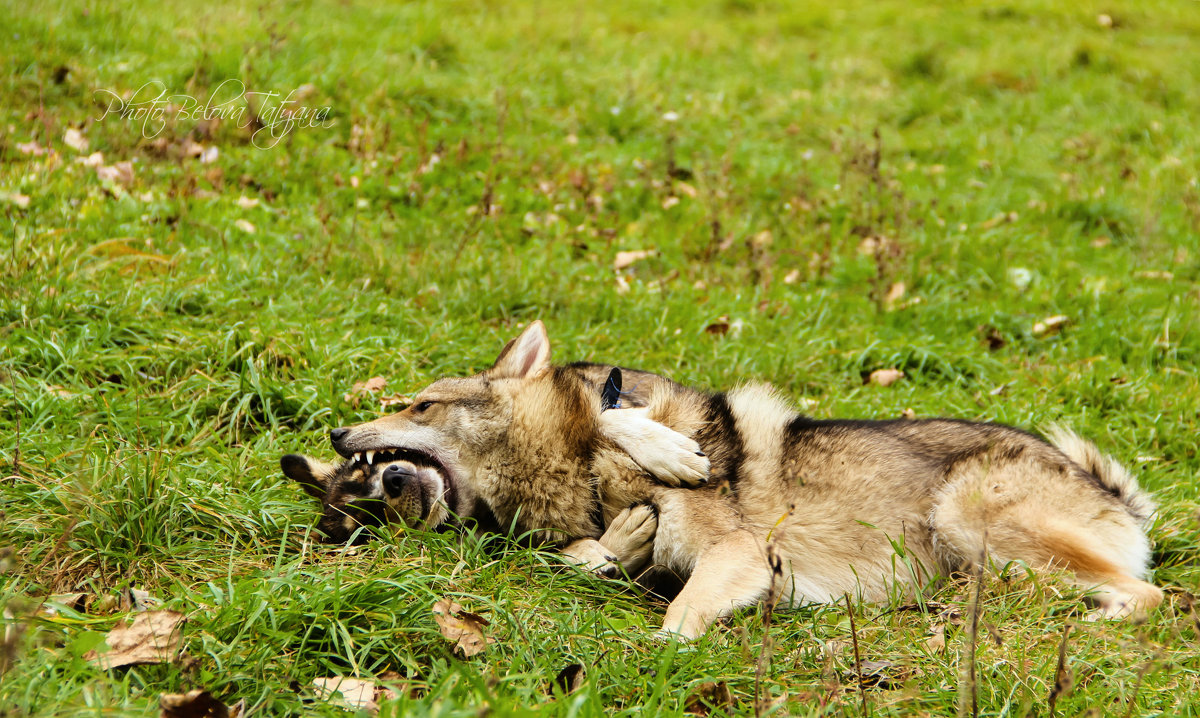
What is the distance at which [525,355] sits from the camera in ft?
12.6

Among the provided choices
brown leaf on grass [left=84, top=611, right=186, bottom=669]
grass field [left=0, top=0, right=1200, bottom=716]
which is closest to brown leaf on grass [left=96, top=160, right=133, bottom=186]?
grass field [left=0, top=0, right=1200, bottom=716]

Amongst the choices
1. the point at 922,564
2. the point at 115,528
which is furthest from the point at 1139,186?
the point at 115,528

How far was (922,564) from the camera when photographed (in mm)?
3289

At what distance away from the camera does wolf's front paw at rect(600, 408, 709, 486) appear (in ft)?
10.8

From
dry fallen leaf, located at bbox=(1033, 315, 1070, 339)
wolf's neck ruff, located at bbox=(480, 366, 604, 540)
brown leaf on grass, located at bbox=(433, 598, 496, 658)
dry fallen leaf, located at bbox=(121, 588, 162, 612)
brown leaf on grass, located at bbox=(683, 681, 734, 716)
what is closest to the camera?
brown leaf on grass, located at bbox=(683, 681, 734, 716)

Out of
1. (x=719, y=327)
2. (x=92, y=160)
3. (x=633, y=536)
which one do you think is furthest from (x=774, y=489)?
(x=92, y=160)

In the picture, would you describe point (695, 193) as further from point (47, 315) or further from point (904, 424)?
point (47, 315)

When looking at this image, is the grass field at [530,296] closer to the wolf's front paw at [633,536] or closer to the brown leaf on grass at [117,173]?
the brown leaf on grass at [117,173]

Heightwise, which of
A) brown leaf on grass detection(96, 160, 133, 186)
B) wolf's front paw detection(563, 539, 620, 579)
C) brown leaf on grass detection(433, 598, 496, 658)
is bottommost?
wolf's front paw detection(563, 539, 620, 579)

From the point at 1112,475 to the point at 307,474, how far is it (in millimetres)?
3490

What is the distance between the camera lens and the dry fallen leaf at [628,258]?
246 inches

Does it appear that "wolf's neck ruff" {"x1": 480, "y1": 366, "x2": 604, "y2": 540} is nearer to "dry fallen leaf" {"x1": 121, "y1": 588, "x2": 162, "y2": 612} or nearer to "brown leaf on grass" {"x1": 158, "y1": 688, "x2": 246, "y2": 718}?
"dry fallen leaf" {"x1": 121, "y1": 588, "x2": 162, "y2": 612}

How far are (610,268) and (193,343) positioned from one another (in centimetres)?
291

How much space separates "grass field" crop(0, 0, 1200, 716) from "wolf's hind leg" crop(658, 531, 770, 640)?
0.35 feet
